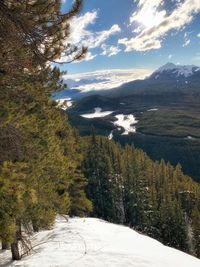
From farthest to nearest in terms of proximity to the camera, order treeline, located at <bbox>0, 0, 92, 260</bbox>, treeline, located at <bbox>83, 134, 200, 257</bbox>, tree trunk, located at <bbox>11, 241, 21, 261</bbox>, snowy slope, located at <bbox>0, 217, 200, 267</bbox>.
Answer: treeline, located at <bbox>83, 134, 200, 257</bbox>
tree trunk, located at <bbox>11, 241, 21, 261</bbox>
snowy slope, located at <bbox>0, 217, 200, 267</bbox>
treeline, located at <bbox>0, 0, 92, 260</bbox>

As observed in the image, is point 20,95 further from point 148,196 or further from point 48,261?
point 148,196

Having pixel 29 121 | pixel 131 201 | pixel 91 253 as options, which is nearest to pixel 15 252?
pixel 91 253

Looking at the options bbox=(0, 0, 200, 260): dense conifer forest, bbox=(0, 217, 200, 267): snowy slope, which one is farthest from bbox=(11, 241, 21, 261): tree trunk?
bbox=(0, 217, 200, 267): snowy slope

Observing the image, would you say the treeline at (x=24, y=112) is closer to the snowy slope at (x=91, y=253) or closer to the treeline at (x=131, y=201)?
the snowy slope at (x=91, y=253)

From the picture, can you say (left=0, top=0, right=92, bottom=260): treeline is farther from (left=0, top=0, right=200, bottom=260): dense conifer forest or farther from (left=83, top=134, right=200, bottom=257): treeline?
(left=83, top=134, right=200, bottom=257): treeline

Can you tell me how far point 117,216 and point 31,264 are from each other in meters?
57.8

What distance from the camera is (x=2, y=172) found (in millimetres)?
10461

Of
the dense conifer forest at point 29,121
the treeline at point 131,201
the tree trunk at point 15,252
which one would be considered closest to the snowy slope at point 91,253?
the tree trunk at point 15,252

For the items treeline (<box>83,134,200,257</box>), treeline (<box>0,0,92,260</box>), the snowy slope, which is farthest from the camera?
treeline (<box>83,134,200,257</box>)

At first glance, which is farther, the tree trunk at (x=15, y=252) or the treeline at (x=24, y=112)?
the tree trunk at (x=15, y=252)

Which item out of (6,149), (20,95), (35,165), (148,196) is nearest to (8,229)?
(6,149)

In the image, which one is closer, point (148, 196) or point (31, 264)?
point (31, 264)

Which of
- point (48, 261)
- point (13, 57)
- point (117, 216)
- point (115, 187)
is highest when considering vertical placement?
point (13, 57)

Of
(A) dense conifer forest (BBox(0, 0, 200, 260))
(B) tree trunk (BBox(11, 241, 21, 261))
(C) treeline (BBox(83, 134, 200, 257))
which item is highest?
(A) dense conifer forest (BBox(0, 0, 200, 260))
